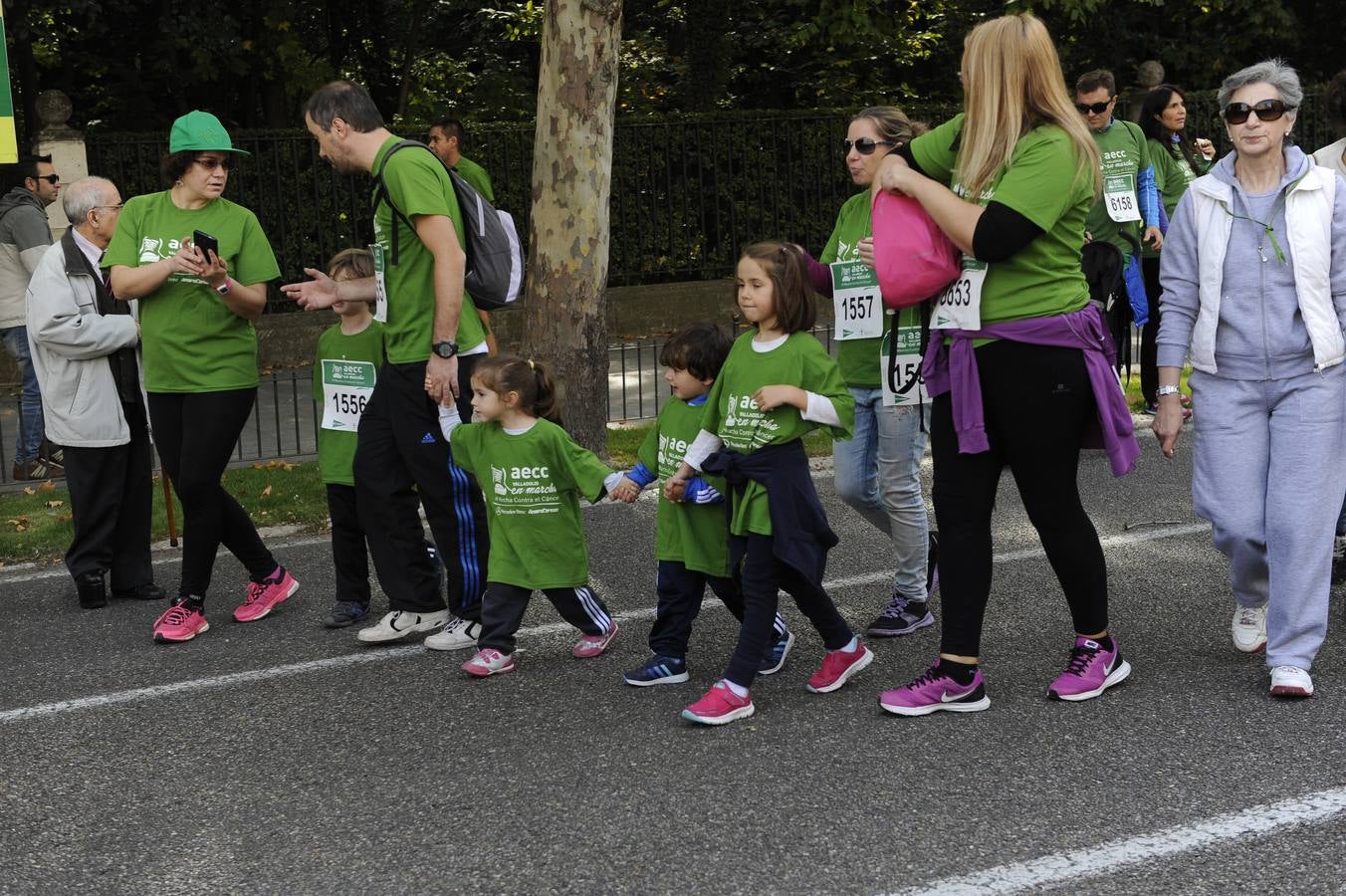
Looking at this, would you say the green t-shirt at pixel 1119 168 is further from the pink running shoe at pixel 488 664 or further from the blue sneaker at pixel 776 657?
the pink running shoe at pixel 488 664

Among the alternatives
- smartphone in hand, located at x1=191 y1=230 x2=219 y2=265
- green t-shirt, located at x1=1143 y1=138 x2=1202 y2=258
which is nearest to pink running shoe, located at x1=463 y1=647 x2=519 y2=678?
smartphone in hand, located at x1=191 y1=230 x2=219 y2=265

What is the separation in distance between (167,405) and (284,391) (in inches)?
305

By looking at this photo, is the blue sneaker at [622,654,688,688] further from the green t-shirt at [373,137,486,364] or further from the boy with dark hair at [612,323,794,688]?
the green t-shirt at [373,137,486,364]

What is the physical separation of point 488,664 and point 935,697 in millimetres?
1521

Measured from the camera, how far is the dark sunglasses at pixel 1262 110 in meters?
4.93

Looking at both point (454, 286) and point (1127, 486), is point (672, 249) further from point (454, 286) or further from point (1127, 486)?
point (454, 286)

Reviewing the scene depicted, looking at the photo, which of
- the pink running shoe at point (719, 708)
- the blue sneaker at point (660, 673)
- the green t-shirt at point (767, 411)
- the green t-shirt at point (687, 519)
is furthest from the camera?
the blue sneaker at point (660, 673)

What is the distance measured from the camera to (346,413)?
6.22 metres

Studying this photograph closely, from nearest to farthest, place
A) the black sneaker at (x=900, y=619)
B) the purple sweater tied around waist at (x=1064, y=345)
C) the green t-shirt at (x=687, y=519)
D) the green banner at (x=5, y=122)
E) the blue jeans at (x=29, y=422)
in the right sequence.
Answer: the purple sweater tied around waist at (x=1064, y=345) → the green t-shirt at (x=687, y=519) → the black sneaker at (x=900, y=619) → the green banner at (x=5, y=122) → the blue jeans at (x=29, y=422)

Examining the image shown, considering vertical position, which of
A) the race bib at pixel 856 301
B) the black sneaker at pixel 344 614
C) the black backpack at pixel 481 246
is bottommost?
the black sneaker at pixel 344 614

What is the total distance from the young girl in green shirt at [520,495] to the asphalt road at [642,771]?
239 millimetres

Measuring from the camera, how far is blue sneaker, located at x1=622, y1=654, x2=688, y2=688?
212 inches

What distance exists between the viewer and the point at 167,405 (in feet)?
20.6

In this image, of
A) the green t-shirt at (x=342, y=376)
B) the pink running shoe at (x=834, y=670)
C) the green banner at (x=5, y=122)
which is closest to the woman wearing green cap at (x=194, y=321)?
the green t-shirt at (x=342, y=376)
